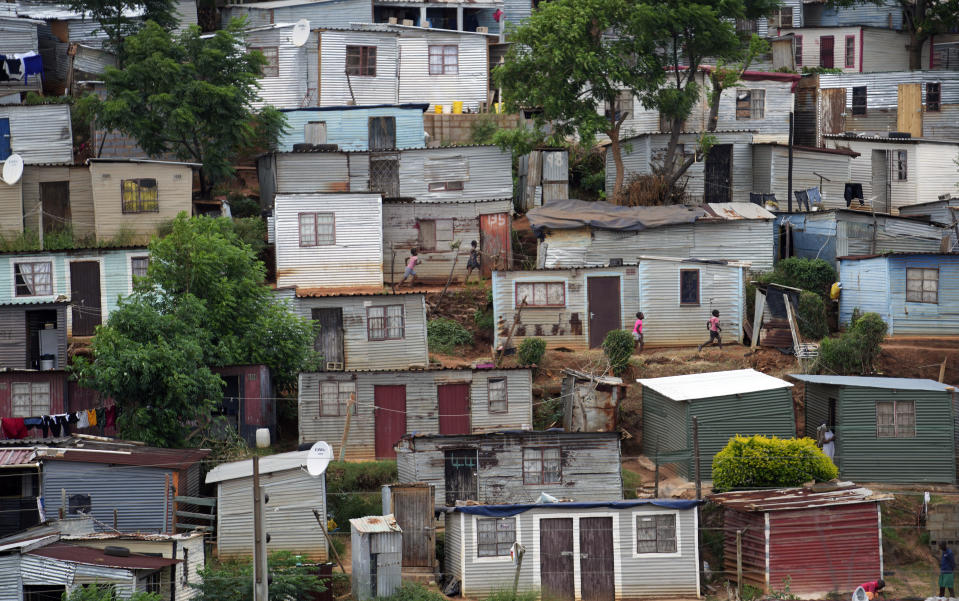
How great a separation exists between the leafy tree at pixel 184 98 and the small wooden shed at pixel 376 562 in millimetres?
21131

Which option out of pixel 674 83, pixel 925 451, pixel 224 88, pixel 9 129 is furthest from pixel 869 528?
pixel 9 129

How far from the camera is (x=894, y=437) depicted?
33469 mm

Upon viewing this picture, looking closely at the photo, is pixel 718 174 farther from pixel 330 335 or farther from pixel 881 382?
pixel 330 335

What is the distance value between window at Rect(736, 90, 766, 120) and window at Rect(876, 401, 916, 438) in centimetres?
1908

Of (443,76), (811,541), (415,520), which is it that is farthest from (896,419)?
(443,76)

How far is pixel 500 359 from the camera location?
129 ft

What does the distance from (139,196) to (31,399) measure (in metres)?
10.1

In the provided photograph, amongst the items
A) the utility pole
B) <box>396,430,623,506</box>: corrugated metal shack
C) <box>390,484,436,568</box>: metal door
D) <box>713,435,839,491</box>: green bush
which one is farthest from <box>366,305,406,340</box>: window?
the utility pole

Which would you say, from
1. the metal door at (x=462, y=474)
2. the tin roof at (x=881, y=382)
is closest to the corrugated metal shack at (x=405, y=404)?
the metal door at (x=462, y=474)

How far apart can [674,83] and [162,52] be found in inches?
715

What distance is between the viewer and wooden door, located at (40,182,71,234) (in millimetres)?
43562

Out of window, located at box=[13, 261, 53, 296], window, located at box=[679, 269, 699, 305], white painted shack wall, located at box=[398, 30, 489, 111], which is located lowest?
window, located at box=[679, 269, 699, 305]

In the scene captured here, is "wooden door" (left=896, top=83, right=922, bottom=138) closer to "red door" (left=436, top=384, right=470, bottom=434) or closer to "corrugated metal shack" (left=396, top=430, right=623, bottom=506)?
"red door" (left=436, top=384, right=470, bottom=434)

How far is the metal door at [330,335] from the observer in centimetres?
3900
